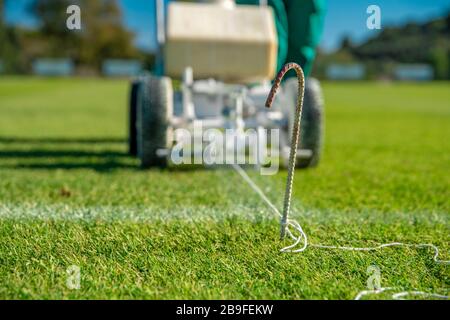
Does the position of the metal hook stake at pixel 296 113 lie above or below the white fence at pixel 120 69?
above

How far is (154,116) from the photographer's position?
3.88 m

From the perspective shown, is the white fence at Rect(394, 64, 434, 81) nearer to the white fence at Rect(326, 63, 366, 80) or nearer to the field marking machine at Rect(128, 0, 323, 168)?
the white fence at Rect(326, 63, 366, 80)

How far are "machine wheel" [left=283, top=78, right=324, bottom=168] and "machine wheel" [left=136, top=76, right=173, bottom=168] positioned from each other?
33.5 inches

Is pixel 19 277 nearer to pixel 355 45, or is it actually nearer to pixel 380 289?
pixel 380 289

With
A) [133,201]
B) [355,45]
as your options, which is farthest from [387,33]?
[133,201]

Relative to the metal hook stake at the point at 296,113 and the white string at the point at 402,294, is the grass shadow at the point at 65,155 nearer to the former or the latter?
the metal hook stake at the point at 296,113

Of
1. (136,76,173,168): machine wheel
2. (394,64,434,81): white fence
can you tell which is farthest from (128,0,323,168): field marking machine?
(394,64,434,81): white fence

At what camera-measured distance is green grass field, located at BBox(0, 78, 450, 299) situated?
6.21 ft

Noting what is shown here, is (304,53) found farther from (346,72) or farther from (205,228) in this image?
(346,72)

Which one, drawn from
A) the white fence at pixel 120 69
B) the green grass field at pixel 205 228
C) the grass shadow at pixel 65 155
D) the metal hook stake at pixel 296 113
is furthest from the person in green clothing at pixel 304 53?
the white fence at pixel 120 69

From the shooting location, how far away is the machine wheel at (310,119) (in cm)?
399

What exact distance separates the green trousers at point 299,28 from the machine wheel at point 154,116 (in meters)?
1.19

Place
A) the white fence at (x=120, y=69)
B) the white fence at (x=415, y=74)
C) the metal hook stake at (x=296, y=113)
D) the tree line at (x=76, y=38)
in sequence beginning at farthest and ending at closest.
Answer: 1. the tree line at (x=76, y=38)
2. the white fence at (x=120, y=69)
3. the white fence at (x=415, y=74)
4. the metal hook stake at (x=296, y=113)
